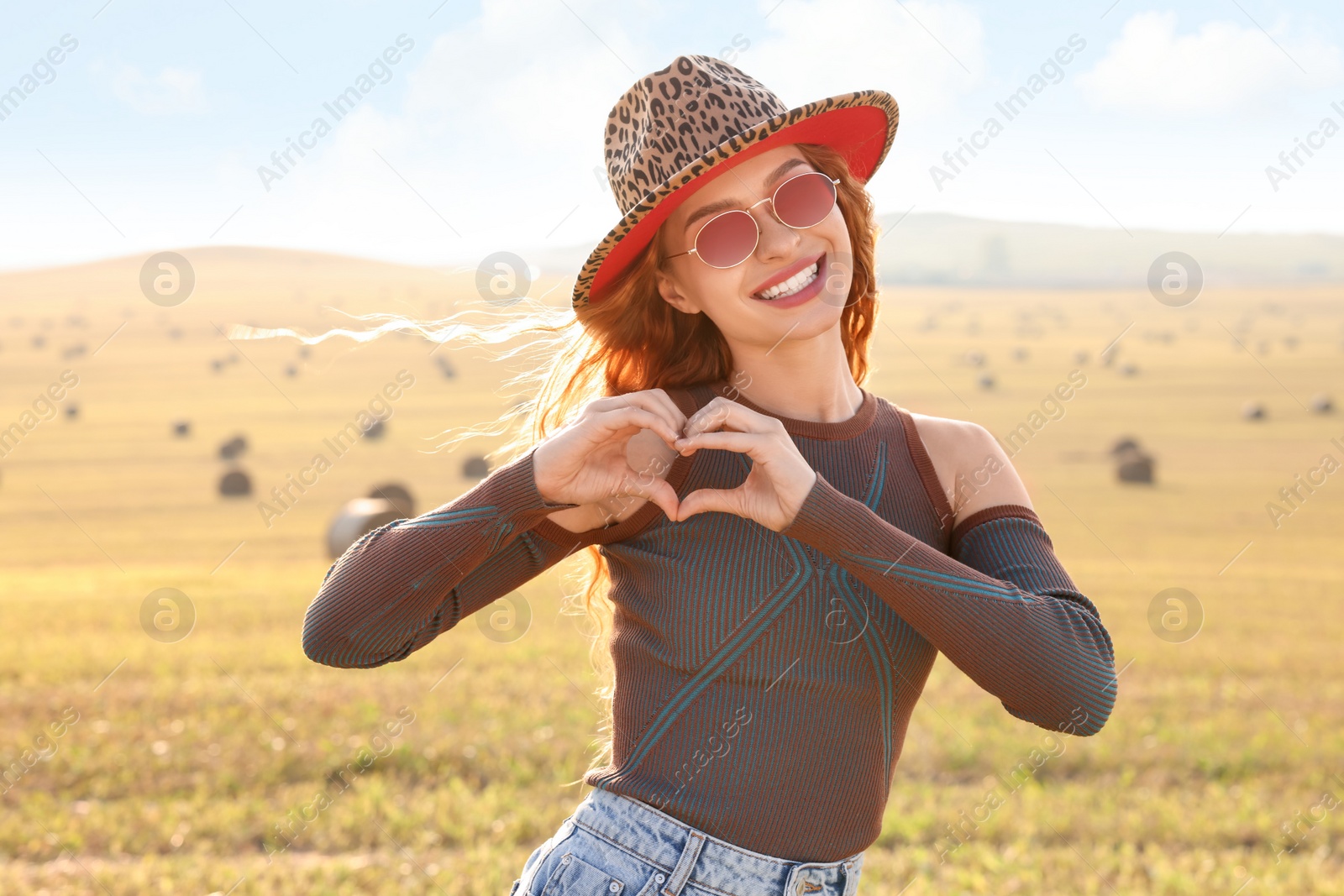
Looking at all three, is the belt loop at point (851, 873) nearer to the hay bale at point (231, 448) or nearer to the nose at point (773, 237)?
the nose at point (773, 237)

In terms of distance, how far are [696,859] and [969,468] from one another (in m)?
1.03

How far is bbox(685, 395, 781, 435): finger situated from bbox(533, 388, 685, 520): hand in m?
0.06

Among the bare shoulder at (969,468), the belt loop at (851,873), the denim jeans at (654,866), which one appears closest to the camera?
the denim jeans at (654,866)

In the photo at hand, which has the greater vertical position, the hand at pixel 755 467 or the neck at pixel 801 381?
the hand at pixel 755 467

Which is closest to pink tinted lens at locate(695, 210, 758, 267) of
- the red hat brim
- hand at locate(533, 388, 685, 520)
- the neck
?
the red hat brim

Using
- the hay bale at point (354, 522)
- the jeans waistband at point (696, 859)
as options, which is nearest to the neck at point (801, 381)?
the jeans waistband at point (696, 859)

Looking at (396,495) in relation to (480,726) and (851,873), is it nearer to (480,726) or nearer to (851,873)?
(480,726)

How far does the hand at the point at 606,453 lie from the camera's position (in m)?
2.26

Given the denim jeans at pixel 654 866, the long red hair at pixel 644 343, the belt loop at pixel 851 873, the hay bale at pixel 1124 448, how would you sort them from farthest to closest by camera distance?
the hay bale at pixel 1124 448 → the long red hair at pixel 644 343 → the belt loop at pixel 851 873 → the denim jeans at pixel 654 866

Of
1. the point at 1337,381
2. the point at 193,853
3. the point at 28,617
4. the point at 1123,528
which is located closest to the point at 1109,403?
the point at 1337,381

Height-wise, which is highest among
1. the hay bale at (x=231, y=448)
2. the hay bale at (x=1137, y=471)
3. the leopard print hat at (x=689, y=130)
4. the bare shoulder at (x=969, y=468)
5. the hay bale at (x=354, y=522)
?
the leopard print hat at (x=689, y=130)

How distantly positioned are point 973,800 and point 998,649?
495 cm

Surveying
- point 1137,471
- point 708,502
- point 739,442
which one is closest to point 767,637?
point 708,502

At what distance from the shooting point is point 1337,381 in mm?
46844
